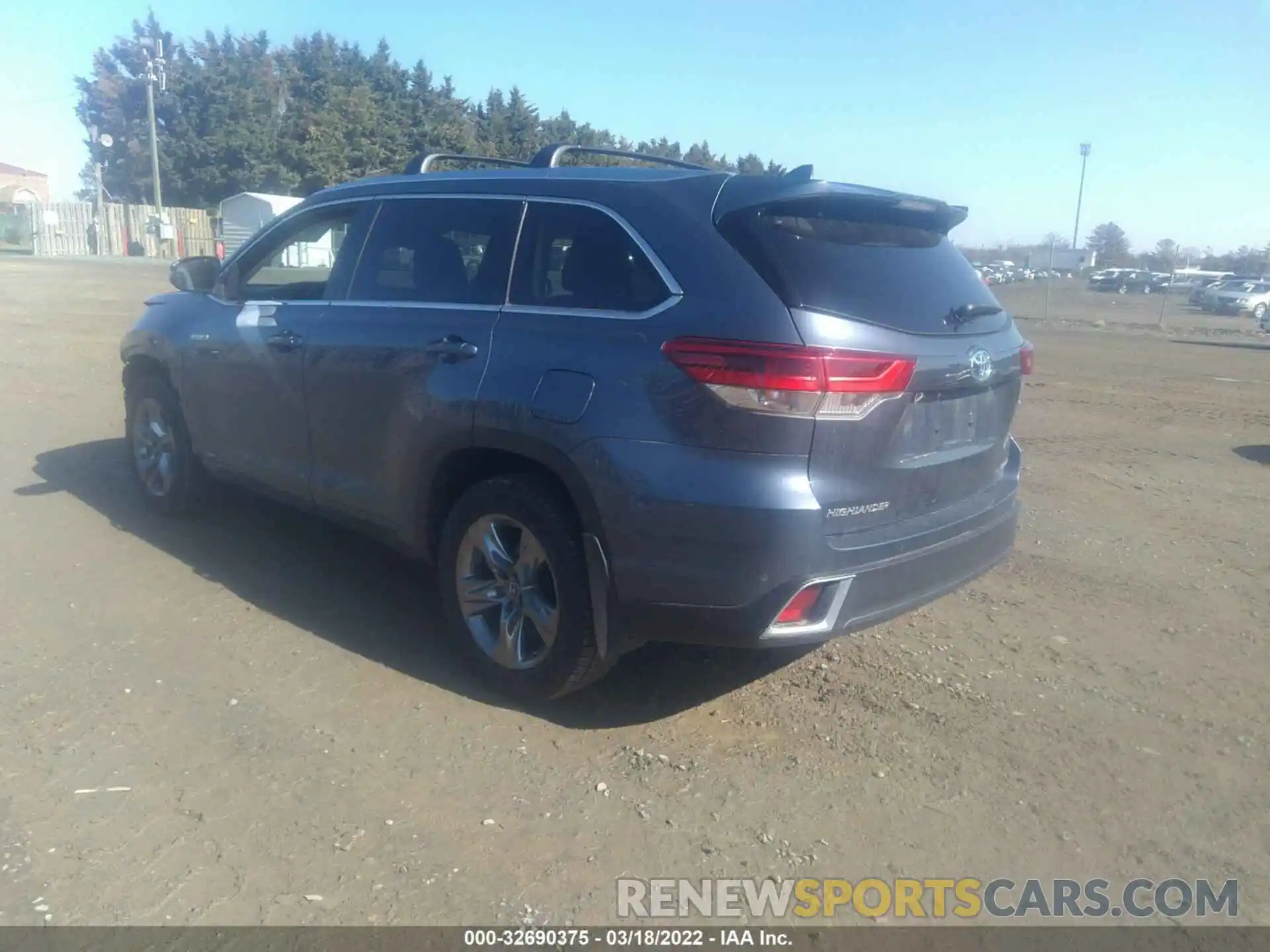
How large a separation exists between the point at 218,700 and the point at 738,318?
8.12ft

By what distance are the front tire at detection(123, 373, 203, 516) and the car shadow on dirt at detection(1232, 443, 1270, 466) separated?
7.90 m

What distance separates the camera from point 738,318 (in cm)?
347

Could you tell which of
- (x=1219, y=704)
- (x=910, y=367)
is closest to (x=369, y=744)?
(x=910, y=367)

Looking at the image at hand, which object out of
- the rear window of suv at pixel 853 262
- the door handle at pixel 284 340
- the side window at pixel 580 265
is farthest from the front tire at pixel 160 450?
the rear window of suv at pixel 853 262

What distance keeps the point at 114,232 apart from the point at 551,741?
186 feet

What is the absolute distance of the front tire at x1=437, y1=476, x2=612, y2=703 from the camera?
391cm

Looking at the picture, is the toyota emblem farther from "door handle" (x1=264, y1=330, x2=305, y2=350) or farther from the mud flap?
"door handle" (x1=264, y1=330, x2=305, y2=350)

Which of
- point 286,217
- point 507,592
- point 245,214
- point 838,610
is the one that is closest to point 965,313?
point 838,610

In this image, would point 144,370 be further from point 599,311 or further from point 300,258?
point 599,311

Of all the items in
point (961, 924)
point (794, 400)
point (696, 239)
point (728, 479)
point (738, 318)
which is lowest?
point (961, 924)

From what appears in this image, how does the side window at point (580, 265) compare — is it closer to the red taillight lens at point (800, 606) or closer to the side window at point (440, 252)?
the side window at point (440, 252)

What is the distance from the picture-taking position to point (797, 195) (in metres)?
3.70

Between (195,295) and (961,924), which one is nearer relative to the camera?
(961,924)
